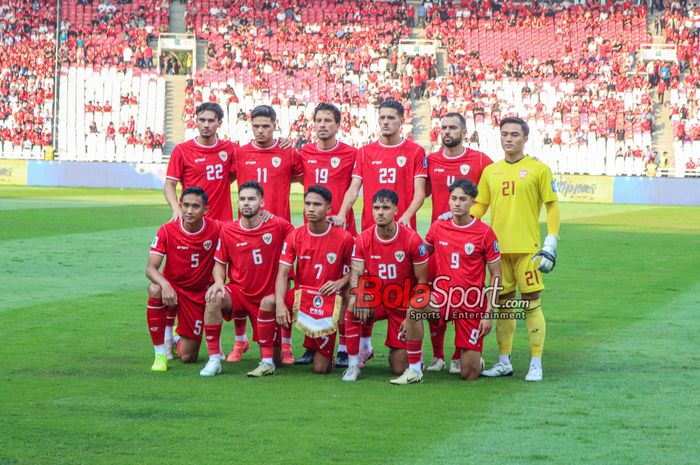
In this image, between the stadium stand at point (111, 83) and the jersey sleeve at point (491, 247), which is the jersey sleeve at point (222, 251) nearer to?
the jersey sleeve at point (491, 247)

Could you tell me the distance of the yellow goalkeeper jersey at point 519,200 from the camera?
8.62 m

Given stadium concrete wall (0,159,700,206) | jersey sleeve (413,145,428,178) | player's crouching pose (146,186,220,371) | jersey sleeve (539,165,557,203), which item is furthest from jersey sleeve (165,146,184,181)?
stadium concrete wall (0,159,700,206)

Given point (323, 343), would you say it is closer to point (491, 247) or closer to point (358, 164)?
point (491, 247)

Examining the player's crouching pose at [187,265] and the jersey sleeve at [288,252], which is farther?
the player's crouching pose at [187,265]

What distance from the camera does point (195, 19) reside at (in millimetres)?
52969

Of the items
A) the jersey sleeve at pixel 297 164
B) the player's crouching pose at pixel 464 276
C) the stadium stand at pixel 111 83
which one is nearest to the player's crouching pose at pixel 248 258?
the jersey sleeve at pixel 297 164

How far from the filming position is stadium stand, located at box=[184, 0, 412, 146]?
48394 mm

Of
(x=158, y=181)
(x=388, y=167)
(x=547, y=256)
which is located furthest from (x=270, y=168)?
(x=158, y=181)

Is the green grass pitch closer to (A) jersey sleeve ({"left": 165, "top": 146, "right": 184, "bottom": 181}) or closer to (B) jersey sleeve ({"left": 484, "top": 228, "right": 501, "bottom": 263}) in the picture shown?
(B) jersey sleeve ({"left": 484, "top": 228, "right": 501, "bottom": 263})

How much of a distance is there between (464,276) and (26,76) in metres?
45.2

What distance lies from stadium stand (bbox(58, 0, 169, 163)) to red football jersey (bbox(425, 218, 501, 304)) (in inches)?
1513

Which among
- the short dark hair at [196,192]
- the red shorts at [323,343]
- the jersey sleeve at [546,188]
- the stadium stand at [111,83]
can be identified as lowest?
the red shorts at [323,343]

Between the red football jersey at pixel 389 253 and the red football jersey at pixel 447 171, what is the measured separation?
0.83 meters

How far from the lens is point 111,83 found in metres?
50.5
